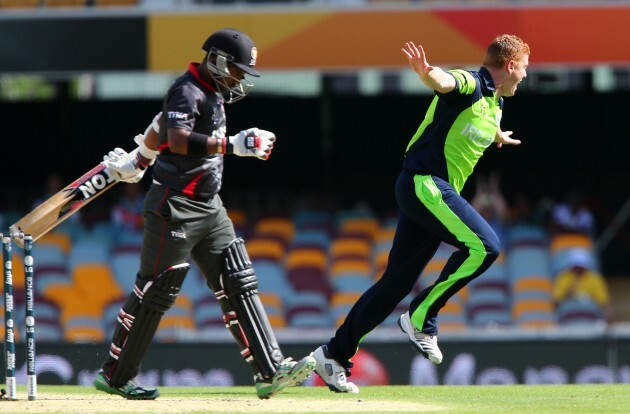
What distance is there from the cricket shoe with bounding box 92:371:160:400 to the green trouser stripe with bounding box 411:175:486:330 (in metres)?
1.64

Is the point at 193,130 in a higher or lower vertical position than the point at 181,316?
higher

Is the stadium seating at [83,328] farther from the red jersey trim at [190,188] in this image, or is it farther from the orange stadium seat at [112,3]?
the red jersey trim at [190,188]

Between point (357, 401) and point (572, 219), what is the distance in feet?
29.7

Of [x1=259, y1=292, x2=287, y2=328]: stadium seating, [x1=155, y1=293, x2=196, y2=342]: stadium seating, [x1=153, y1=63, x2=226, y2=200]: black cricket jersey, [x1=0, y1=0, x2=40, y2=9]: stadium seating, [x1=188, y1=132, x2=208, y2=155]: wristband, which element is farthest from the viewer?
[x1=0, y1=0, x2=40, y2=9]: stadium seating

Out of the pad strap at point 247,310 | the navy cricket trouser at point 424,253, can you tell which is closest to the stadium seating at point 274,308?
the navy cricket trouser at point 424,253

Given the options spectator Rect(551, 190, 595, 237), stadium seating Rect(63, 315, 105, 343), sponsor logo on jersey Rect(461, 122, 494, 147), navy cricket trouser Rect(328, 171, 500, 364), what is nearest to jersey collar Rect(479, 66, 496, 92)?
sponsor logo on jersey Rect(461, 122, 494, 147)

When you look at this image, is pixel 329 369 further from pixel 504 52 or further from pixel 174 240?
pixel 504 52

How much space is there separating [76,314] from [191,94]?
8068 millimetres

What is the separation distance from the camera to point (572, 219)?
1509cm

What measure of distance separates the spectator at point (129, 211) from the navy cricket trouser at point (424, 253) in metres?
8.23

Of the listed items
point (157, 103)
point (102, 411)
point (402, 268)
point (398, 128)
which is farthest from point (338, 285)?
point (102, 411)

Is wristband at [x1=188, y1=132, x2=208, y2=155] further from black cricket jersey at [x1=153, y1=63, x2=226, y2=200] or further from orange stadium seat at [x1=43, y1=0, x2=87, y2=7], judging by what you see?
orange stadium seat at [x1=43, y1=0, x2=87, y2=7]

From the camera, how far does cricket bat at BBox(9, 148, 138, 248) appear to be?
6602 mm

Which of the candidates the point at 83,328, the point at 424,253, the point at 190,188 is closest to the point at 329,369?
the point at 424,253
